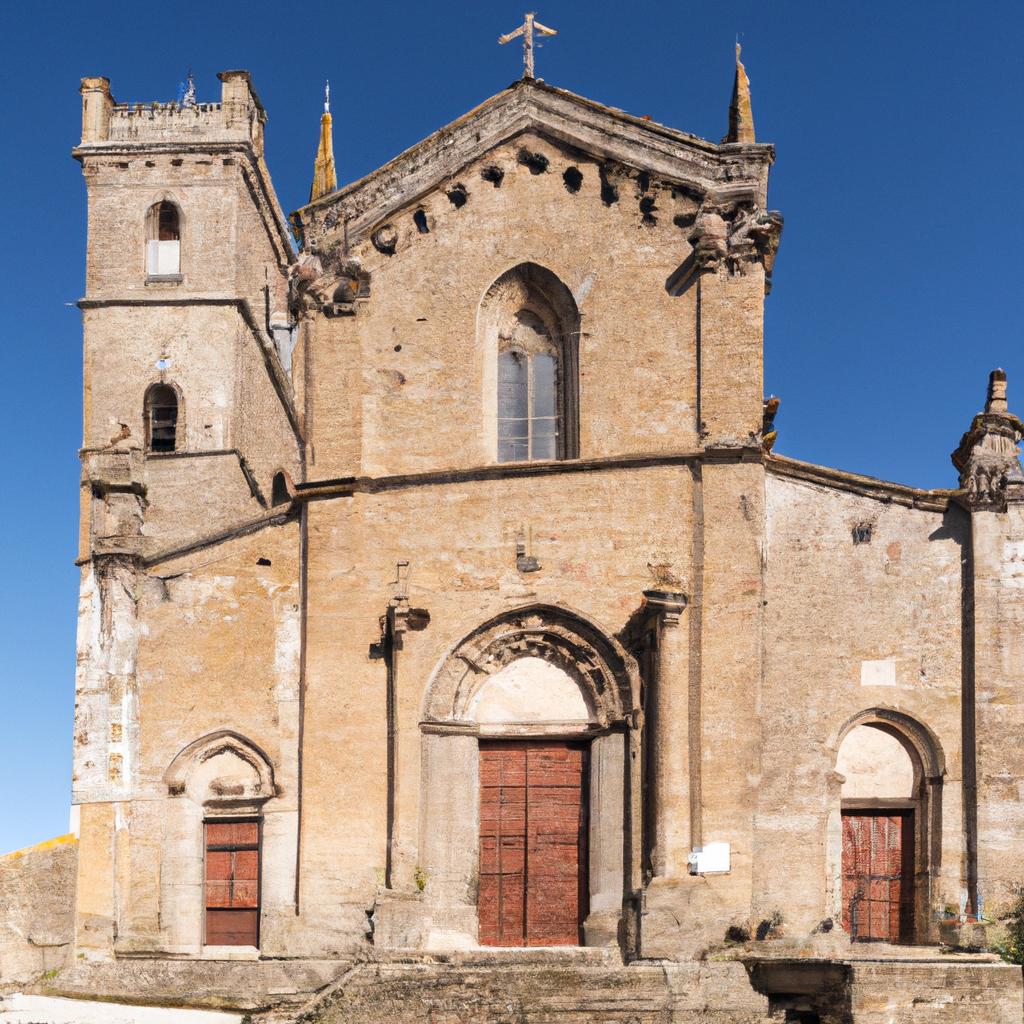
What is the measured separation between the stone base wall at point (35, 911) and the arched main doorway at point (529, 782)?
431 centimetres

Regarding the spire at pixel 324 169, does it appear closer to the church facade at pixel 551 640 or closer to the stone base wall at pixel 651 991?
the church facade at pixel 551 640

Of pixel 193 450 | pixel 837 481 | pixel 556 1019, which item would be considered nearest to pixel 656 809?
pixel 556 1019

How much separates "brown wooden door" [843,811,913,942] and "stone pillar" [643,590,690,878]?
6.92 ft

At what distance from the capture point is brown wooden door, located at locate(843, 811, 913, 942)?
66.9 ft

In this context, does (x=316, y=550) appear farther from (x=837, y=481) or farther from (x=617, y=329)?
(x=837, y=481)

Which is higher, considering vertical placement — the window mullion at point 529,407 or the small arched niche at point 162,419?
the small arched niche at point 162,419

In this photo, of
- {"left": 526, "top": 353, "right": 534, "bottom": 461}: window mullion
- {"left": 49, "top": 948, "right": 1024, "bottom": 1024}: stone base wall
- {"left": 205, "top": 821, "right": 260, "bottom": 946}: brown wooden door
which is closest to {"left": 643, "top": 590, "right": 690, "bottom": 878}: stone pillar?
{"left": 49, "top": 948, "right": 1024, "bottom": 1024}: stone base wall

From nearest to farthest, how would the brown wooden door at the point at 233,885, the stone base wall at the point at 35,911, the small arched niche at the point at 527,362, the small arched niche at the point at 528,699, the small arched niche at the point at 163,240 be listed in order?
the stone base wall at the point at 35,911, the small arched niche at the point at 528,699, the brown wooden door at the point at 233,885, the small arched niche at the point at 527,362, the small arched niche at the point at 163,240

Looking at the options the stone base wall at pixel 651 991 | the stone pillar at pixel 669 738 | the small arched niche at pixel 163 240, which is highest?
the small arched niche at pixel 163 240

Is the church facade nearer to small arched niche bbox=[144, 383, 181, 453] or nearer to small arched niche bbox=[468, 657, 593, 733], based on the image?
small arched niche bbox=[468, 657, 593, 733]

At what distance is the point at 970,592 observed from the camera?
67.5 feet

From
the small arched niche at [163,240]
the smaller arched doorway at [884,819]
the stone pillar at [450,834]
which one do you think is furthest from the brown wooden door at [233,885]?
the small arched niche at [163,240]

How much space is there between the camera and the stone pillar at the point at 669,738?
19.9 meters

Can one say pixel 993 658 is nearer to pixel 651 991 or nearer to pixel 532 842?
pixel 651 991
